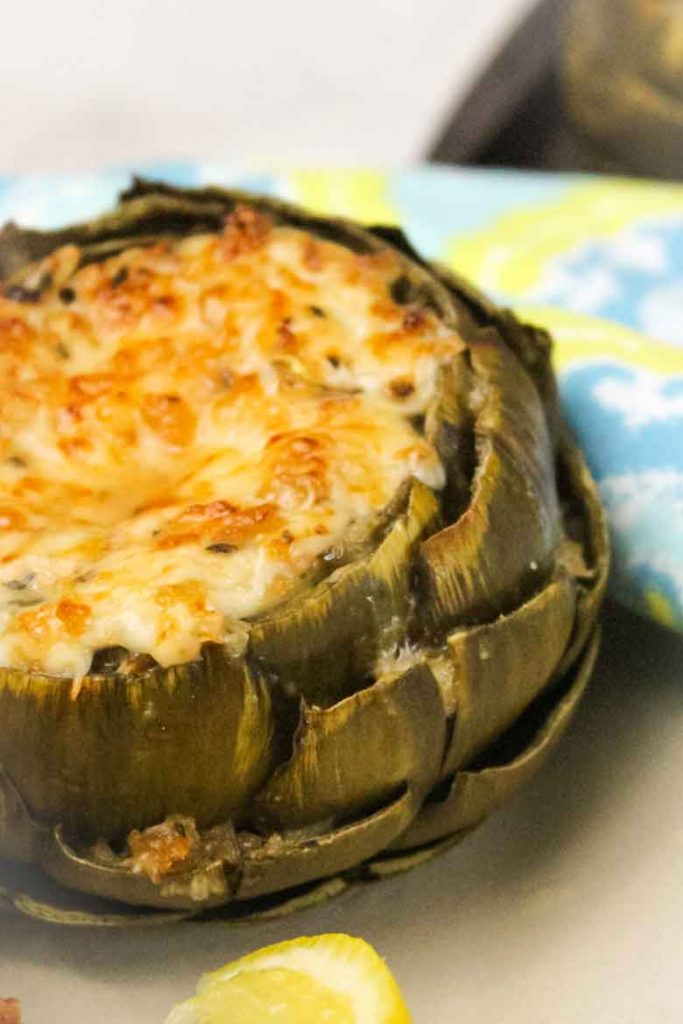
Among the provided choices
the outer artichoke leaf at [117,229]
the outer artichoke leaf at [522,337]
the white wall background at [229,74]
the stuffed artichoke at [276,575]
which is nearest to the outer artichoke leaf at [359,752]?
the stuffed artichoke at [276,575]

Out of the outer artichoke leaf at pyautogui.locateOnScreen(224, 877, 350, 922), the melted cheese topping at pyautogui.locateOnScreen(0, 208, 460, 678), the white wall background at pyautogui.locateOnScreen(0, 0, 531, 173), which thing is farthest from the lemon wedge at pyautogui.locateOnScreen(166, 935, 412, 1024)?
the white wall background at pyautogui.locateOnScreen(0, 0, 531, 173)

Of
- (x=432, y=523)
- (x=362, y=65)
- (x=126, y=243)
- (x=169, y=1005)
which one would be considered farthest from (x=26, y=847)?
(x=362, y=65)

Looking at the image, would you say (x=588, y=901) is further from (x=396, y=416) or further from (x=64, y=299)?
(x=64, y=299)

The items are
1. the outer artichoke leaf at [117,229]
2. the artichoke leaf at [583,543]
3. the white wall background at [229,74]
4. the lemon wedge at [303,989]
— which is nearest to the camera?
the lemon wedge at [303,989]

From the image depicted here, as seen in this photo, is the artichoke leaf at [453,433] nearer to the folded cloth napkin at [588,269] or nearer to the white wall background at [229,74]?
the folded cloth napkin at [588,269]

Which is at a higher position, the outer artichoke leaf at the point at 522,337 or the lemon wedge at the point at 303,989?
the outer artichoke leaf at the point at 522,337

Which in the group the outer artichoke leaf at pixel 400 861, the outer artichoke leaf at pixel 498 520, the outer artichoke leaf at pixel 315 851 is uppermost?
the outer artichoke leaf at pixel 498 520

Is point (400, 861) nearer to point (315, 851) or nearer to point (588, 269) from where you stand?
point (315, 851)
